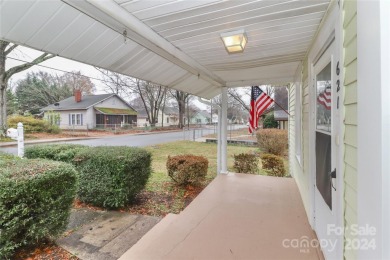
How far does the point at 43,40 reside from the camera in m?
2.03

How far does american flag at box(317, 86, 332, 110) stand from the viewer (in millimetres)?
2154

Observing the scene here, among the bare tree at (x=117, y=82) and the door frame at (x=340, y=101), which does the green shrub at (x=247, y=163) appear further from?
the bare tree at (x=117, y=82)

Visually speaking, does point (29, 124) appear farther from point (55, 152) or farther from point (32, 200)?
point (32, 200)

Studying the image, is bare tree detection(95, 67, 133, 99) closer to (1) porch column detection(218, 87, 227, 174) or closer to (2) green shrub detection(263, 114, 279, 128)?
(2) green shrub detection(263, 114, 279, 128)

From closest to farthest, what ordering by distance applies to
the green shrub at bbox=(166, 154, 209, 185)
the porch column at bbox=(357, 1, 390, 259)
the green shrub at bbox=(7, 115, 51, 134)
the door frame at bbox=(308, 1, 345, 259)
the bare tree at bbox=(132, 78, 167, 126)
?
the porch column at bbox=(357, 1, 390, 259)
the door frame at bbox=(308, 1, 345, 259)
the green shrub at bbox=(166, 154, 209, 185)
the green shrub at bbox=(7, 115, 51, 134)
the bare tree at bbox=(132, 78, 167, 126)

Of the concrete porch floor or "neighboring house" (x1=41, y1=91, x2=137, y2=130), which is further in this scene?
"neighboring house" (x1=41, y1=91, x2=137, y2=130)

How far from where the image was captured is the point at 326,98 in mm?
2312

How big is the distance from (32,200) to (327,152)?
3.21 metres

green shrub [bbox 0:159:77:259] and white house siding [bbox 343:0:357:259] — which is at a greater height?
white house siding [bbox 343:0:357:259]

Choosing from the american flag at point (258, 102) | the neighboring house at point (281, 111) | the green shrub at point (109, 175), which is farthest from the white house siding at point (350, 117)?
the neighboring house at point (281, 111)

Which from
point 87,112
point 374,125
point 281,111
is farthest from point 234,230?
point 87,112

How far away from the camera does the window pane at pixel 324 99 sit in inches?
85.0

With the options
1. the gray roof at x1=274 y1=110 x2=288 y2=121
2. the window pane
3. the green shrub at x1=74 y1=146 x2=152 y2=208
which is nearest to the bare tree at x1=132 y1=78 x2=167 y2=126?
the gray roof at x1=274 y1=110 x2=288 y2=121

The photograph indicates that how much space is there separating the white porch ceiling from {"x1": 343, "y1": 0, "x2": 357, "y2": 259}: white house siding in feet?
2.26
